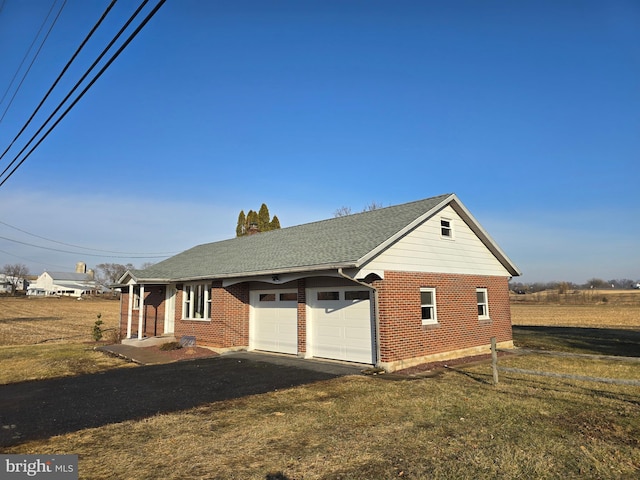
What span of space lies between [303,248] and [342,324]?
3.63 meters

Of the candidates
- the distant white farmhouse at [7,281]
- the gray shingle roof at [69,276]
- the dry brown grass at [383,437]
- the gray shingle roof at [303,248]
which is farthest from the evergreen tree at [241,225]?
the distant white farmhouse at [7,281]

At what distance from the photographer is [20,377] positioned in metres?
12.4

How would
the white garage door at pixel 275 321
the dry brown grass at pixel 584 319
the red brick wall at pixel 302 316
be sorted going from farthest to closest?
the dry brown grass at pixel 584 319 → the white garage door at pixel 275 321 → the red brick wall at pixel 302 316

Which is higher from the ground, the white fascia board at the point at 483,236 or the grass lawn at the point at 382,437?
the white fascia board at the point at 483,236

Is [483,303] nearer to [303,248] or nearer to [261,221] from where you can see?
[303,248]

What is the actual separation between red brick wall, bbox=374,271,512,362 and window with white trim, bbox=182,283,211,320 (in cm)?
915

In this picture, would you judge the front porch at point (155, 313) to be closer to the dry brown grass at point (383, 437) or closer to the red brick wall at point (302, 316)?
the red brick wall at point (302, 316)

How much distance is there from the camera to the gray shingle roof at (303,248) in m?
13.1

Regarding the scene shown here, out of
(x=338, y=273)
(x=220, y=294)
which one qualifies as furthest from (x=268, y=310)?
(x=338, y=273)

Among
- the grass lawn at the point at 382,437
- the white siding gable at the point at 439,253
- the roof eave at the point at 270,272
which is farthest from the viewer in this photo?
the white siding gable at the point at 439,253

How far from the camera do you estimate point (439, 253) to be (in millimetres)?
14727

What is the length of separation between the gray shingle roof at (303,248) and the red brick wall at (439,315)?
1.59 meters

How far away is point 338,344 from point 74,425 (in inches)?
319

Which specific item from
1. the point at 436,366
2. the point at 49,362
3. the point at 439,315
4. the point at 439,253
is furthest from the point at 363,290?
the point at 49,362
